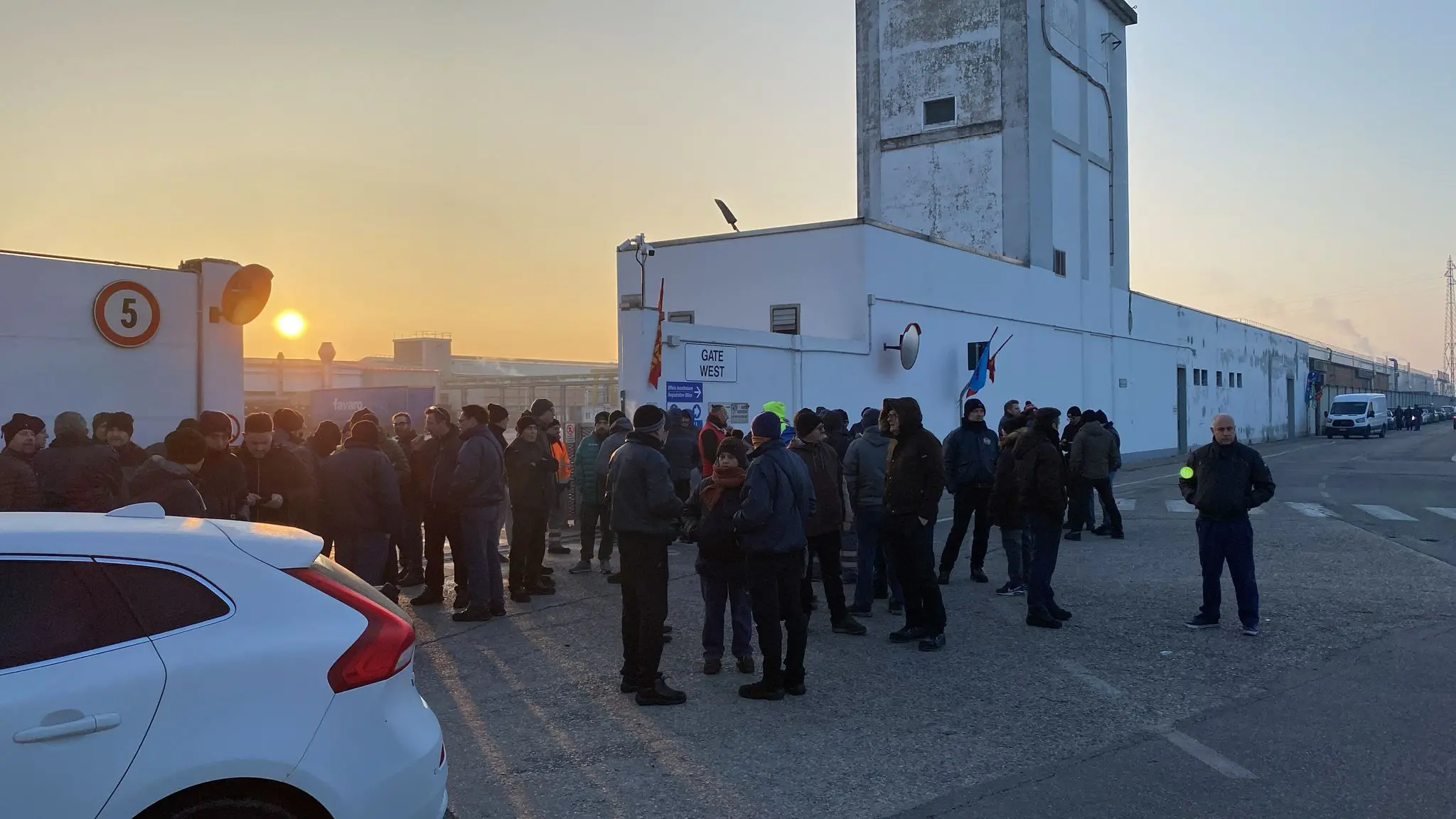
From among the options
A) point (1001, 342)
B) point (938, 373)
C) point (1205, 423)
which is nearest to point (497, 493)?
point (938, 373)

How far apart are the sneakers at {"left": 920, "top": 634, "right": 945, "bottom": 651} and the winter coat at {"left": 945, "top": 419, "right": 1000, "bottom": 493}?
8.50ft

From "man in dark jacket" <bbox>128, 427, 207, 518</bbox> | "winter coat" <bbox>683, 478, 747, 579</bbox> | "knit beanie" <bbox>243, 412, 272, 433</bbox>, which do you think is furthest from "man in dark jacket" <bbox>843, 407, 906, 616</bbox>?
"man in dark jacket" <bbox>128, 427, 207, 518</bbox>

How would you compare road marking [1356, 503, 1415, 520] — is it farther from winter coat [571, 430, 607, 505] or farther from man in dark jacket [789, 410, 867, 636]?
winter coat [571, 430, 607, 505]

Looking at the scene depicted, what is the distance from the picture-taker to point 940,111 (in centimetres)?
3216

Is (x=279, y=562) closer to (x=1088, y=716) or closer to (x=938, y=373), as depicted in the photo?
(x=1088, y=716)

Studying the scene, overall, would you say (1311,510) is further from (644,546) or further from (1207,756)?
(644,546)

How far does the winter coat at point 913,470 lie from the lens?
7.97 meters

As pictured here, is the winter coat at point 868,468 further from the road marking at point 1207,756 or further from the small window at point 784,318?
the small window at point 784,318

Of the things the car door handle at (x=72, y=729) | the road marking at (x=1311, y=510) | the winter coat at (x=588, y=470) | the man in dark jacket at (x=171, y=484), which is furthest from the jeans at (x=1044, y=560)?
the road marking at (x=1311, y=510)

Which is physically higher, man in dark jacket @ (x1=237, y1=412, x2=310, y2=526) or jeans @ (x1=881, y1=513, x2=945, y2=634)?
man in dark jacket @ (x1=237, y1=412, x2=310, y2=526)

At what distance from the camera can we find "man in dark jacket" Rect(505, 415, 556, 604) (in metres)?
10.4

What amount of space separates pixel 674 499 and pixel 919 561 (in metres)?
2.30

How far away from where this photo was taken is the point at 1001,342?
93.6ft

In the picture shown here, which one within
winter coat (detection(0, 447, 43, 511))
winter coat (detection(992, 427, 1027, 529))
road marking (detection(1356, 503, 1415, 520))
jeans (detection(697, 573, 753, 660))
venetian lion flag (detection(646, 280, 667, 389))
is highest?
venetian lion flag (detection(646, 280, 667, 389))
